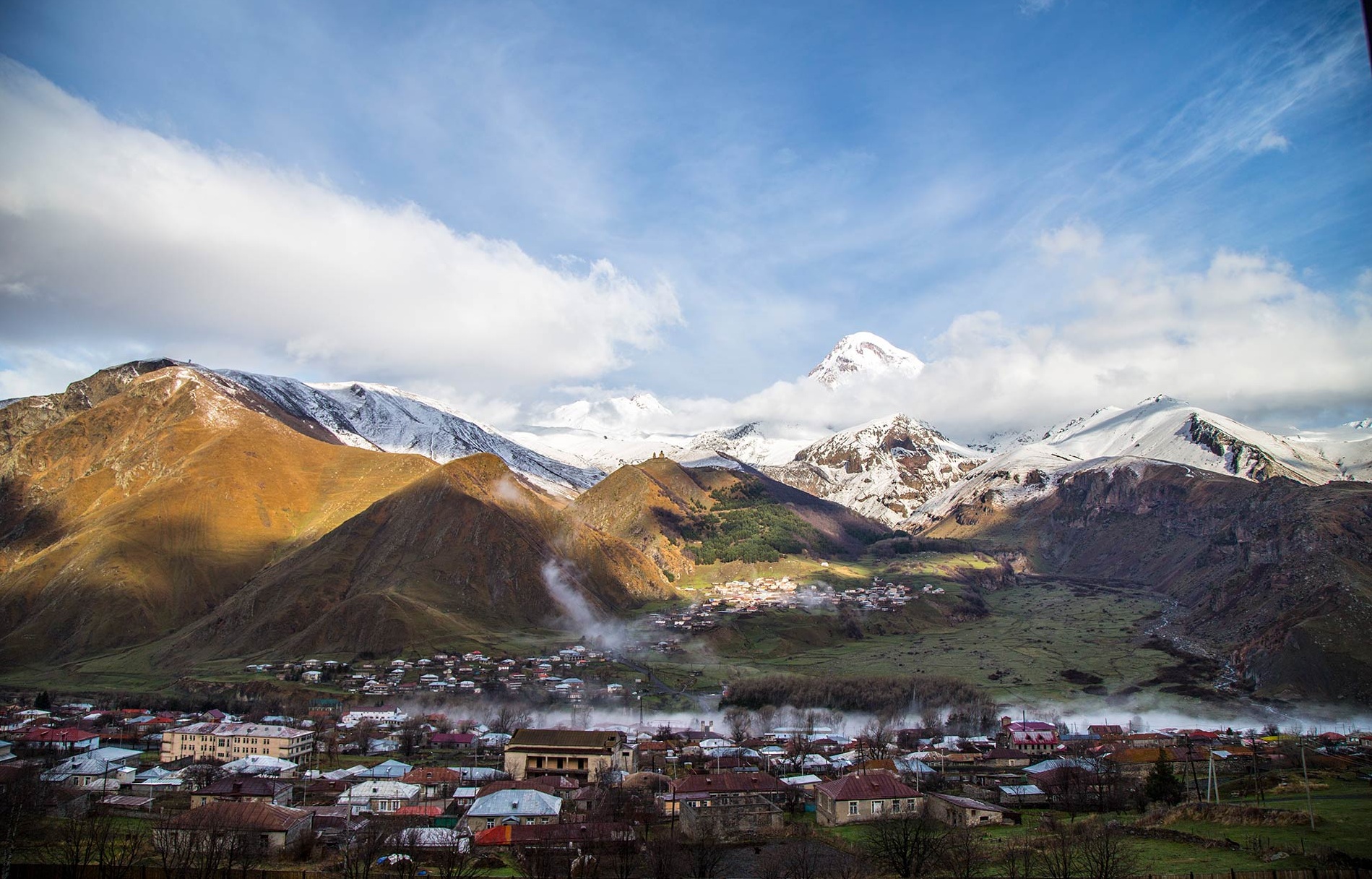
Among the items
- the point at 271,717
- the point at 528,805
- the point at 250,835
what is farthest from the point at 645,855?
the point at 271,717

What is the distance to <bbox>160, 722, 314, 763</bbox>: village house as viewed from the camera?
2768 inches

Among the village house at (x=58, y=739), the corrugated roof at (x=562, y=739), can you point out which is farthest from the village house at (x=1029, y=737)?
the village house at (x=58, y=739)

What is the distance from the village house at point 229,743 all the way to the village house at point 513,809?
1179 inches

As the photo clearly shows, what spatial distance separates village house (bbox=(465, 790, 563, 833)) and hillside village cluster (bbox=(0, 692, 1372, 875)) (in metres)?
0.14

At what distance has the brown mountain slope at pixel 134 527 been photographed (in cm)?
14088

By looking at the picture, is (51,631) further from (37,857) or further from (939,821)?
(939,821)

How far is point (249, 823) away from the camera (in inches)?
1526

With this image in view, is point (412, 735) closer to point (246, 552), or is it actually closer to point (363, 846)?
point (363, 846)

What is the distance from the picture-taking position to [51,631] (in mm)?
136125

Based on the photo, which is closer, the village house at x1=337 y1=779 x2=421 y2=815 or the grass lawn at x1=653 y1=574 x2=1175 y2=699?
the village house at x1=337 y1=779 x2=421 y2=815

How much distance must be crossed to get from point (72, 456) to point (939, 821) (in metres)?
216

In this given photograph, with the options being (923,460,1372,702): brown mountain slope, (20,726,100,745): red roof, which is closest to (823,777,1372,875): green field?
(20,726,100,745): red roof

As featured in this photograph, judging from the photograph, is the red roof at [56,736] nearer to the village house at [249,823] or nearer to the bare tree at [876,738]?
the village house at [249,823]

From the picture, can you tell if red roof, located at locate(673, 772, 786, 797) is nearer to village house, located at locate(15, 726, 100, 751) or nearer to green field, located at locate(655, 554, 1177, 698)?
village house, located at locate(15, 726, 100, 751)
